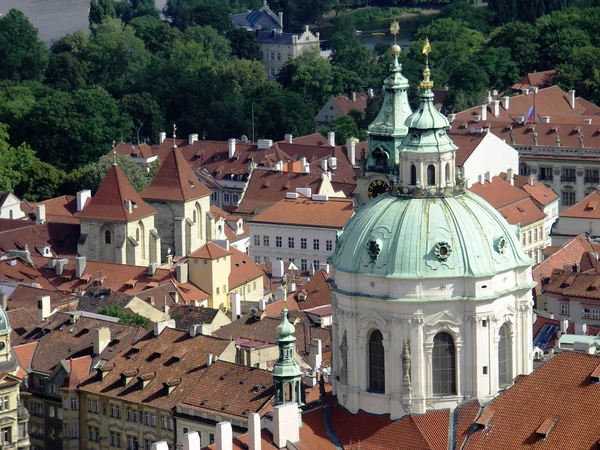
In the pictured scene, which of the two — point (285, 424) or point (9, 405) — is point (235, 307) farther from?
point (285, 424)

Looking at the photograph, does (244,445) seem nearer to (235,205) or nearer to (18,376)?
(18,376)

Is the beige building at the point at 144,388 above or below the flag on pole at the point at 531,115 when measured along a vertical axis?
below

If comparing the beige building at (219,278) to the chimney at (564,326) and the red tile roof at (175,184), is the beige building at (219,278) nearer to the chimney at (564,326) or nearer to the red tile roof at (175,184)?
the red tile roof at (175,184)

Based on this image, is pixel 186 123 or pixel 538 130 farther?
pixel 186 123

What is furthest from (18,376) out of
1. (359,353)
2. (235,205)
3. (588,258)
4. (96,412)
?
(235,205)

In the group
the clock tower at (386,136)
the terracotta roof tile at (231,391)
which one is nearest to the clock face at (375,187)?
the clock tower at (386,136)

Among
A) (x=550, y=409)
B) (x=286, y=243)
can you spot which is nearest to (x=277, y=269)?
(x=286, y=243)

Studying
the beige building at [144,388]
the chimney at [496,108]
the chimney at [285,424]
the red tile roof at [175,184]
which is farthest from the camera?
the chimney at [496,108]
